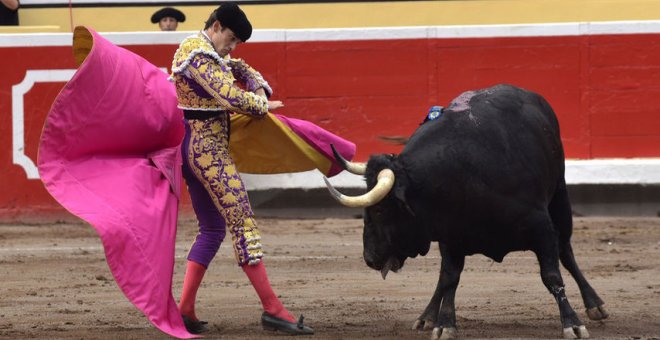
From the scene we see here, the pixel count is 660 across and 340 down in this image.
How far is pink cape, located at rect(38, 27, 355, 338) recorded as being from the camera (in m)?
4.99

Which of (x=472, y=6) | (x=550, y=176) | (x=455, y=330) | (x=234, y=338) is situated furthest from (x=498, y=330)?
(x=472, y=6)

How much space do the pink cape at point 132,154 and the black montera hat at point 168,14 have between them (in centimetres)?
452

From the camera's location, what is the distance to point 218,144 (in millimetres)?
5184

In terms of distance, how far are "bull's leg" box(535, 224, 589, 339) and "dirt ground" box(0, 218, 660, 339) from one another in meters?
0.13

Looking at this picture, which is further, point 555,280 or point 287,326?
point 287,326

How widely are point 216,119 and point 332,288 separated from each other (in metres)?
1.68

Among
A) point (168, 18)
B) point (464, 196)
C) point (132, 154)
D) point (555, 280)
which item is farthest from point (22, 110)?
point (555, 280)

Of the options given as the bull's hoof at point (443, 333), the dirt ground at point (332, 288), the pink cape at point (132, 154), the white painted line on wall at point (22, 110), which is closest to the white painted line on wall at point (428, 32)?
the white painted line on wall at point (22, 110)

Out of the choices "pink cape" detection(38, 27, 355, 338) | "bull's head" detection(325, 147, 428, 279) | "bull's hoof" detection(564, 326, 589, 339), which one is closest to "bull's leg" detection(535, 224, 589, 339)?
"bull's hoof" detection(564, 326, 589, 339)

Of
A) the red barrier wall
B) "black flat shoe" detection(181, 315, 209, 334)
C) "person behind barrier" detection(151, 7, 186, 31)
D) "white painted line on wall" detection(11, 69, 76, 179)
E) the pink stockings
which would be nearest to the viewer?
the pink stockings

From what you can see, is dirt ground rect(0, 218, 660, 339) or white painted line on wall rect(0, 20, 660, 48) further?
white painted line on wall rect(0, 20, 660, 48)

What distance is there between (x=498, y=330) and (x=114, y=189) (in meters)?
1.53

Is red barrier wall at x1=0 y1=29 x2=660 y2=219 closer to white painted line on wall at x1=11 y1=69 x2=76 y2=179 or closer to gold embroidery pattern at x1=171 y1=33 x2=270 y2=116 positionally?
white painted line on wall at x1=11 y1=69 x2=76 y2=179

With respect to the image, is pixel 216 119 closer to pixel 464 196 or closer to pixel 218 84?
pixel 218 84
